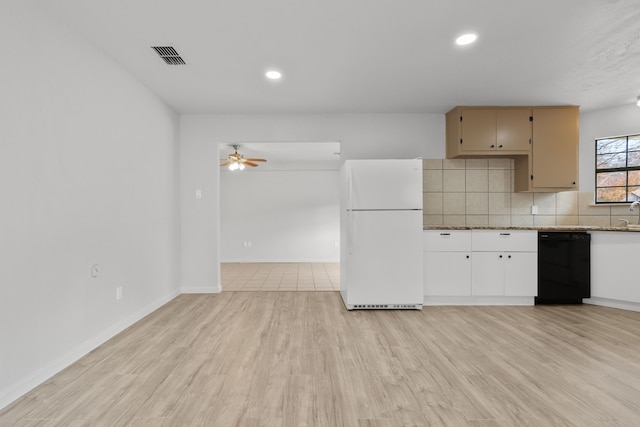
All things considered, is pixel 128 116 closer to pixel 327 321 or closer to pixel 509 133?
pixel 327 321

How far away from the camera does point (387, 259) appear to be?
3494 mm

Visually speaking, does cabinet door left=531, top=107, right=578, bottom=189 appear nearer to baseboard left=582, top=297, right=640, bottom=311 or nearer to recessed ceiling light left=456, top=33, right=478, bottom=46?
baseboard left=582, top=297, right=640, bottom=311

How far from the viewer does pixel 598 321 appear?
3.14 m

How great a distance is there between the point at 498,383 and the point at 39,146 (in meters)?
3.20

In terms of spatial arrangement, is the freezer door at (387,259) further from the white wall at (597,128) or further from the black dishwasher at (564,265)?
the white wall at (597,128)

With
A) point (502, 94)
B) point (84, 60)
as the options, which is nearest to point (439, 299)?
point (502, 94)

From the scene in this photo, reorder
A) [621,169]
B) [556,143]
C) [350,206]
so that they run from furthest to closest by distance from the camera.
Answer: [621,169] < [556,143] < [350,206]

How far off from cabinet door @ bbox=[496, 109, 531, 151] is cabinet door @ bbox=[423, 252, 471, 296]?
1.50 metres

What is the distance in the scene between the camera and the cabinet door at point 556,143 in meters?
3.94

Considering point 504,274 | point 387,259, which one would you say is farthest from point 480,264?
point 387,259

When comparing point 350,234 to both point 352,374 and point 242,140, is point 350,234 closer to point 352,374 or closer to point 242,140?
point 352,374

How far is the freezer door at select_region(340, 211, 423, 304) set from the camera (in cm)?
349

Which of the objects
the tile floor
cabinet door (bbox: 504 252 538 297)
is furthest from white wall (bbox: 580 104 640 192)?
the tile floor

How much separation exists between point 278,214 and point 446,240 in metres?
4.56
